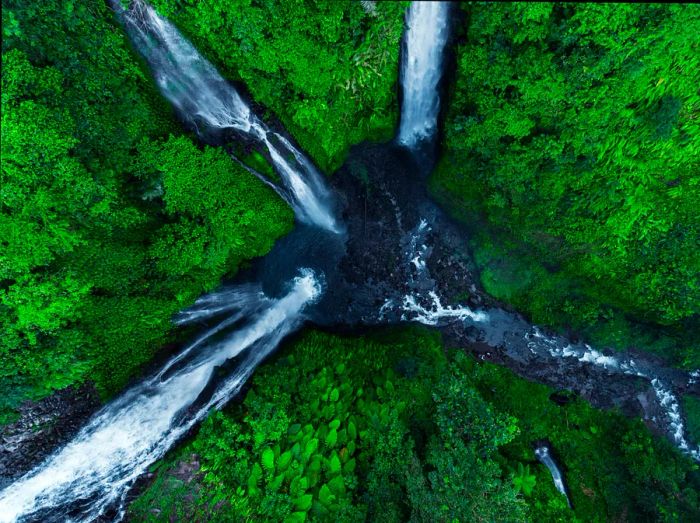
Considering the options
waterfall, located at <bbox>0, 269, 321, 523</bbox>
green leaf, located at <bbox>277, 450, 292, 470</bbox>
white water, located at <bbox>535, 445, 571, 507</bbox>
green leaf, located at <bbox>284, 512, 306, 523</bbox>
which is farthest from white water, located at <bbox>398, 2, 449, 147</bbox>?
white water, located at <bbox>535, 445, 571, 507</bbox>

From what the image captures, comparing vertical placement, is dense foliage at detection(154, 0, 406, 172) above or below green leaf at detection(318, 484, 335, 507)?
above

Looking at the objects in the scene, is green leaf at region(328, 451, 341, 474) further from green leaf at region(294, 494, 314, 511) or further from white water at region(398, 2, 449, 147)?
white water at region(398, 2, 449, 147)

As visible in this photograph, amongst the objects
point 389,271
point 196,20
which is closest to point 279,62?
point 196,20

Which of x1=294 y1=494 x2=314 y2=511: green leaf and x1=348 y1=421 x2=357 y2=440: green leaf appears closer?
x1=294 y1=494 x2=314 y2=511: green leaf

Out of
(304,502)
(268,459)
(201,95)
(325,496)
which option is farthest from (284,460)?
(201,95)

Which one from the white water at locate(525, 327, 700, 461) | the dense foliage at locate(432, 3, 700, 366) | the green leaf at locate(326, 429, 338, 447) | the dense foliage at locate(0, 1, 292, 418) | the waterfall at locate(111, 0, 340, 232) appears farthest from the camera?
the white water at locate(525, 327, 700, 461)

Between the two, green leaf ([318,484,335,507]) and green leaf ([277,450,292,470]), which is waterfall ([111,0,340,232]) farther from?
green leaf ([318,484,335,507])

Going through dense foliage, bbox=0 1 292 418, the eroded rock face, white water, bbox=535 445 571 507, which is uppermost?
dense foliage, bbox=0 1 292 418

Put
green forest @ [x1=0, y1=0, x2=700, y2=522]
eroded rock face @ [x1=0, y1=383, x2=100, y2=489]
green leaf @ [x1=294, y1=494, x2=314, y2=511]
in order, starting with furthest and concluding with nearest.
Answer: green leaf @ [x1=294, y1=494, x2=314, y2=511], eroded rock face @ [x1=0, y1=383, x2=100, y2=489], green forest @ [x1=0, y1=0, x2=700, y2=522]

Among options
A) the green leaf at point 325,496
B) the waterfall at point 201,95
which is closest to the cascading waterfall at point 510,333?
the waterfall at point 201,95
